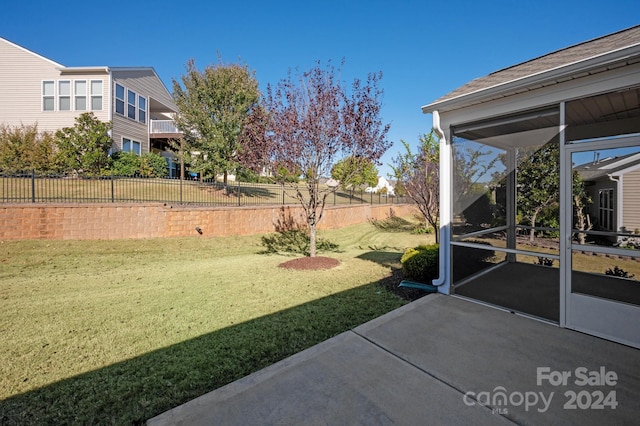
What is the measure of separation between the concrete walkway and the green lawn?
17.6 inches

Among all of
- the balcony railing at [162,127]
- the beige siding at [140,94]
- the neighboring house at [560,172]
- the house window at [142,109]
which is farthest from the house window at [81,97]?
the neighboring house at [560,172]

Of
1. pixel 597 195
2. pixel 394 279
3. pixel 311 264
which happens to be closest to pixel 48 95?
pixel 311 264

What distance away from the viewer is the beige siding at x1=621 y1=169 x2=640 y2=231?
478 centimetres

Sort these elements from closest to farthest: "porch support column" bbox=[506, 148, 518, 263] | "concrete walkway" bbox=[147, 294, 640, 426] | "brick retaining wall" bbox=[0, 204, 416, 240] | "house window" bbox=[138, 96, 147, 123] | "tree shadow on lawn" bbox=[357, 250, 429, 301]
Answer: "concrete walkway" bbox=[147, 294, 640, 426] < "tree shadow on lawn" bbox=[357, 250, 429, 301] < "porch support column" bbox=[506, 148, 518, 263] < "brick retaining wall" bbox=[0, 204, 416, 240] < "house window" bbox=[138, 96, 147, 123]

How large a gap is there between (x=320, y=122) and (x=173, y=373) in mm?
5829

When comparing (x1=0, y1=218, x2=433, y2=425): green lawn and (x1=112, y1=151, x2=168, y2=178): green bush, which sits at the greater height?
(x1=112, y1=151, x2=168, y2=178): green bush

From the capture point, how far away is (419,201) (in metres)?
11.4

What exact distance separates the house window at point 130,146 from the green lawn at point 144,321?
1139cm

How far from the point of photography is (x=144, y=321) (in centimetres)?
412

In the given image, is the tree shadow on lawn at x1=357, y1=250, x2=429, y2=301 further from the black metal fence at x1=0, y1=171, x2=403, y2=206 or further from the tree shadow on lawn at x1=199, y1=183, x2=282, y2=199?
the tree shadow on lawn at x1=199, y1=183, x2=282, y2=199

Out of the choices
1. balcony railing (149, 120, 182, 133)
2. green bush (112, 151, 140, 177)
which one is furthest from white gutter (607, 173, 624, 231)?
balcony railing (149, 120, 182, 133)

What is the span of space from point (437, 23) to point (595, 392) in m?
12.6

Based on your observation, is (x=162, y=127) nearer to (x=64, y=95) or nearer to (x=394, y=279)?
(x=64, y=95)

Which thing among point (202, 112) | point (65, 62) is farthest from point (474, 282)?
point (65, 62)
